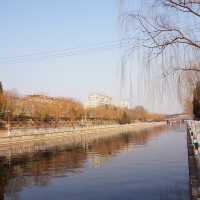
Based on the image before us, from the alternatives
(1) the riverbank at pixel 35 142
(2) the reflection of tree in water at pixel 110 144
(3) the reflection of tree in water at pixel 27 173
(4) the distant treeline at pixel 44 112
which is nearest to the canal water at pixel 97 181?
(3) the reflection of tree in water at pixel 27 173

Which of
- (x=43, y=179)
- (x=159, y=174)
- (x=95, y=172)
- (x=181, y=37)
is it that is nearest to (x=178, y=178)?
(x=159, y=174)

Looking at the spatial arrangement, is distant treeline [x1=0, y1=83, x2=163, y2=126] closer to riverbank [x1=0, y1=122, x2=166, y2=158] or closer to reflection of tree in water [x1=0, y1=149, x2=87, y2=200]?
riverbank [x1=0, y1=122, x2=166, y2=158]

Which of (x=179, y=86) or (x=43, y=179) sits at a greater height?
(x=179, y=86)

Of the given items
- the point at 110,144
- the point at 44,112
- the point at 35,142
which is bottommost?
the point at 110,144

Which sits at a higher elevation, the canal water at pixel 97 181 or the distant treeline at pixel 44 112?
the distant treeline at pixel 44 112

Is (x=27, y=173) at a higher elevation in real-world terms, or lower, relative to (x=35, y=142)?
lower

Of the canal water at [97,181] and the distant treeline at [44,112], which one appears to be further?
the distant treeline at [44,112]

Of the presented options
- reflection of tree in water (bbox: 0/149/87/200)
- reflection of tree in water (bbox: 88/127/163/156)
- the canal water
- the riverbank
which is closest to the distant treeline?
reflection of tree in water (bbox: 88/127/163/156)

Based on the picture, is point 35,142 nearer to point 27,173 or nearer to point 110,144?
point 110,144

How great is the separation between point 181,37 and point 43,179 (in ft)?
37.4

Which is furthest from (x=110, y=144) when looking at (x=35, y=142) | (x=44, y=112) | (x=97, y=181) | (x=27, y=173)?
(x=44, y=112)

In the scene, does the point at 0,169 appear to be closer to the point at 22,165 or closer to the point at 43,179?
the point at 22,165

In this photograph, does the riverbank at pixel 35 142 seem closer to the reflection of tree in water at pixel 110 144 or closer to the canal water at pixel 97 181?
the reflection of tree in water at pixel 110 144

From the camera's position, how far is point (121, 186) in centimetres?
1385
